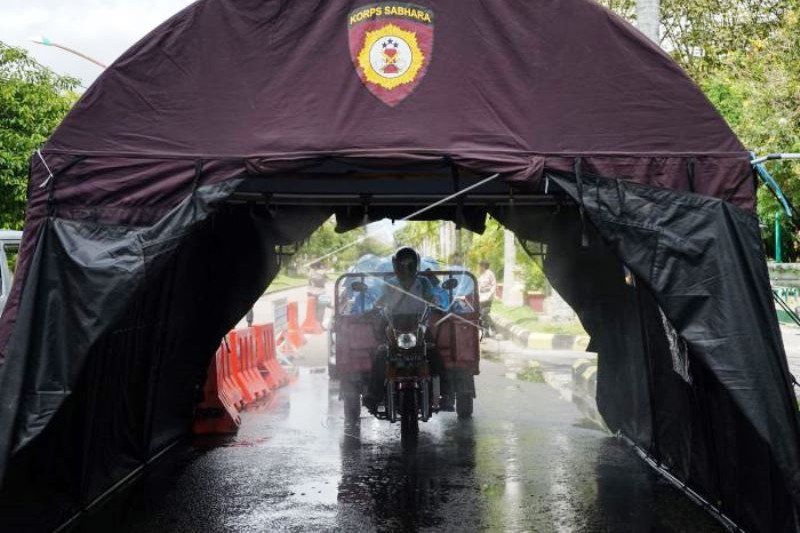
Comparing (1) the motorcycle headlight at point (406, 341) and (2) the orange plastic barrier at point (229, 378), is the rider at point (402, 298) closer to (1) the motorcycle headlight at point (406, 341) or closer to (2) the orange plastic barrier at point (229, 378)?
(1) the motorcycle headlight at point (406, 341)

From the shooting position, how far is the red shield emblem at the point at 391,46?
614cm

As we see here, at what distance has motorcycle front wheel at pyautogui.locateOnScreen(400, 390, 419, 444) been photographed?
10.0m

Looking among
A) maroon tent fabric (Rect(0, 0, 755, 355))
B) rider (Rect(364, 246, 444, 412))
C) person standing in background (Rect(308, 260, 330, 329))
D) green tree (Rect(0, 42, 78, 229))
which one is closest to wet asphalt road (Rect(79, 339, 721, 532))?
rider (Rect(364, 246, 444, 412))

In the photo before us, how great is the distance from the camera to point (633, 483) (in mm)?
8625

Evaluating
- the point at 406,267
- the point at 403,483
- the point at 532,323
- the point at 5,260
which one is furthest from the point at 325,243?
the point at 403,483

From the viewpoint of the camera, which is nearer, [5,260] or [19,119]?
[5,260]

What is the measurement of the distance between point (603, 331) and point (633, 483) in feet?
6.12

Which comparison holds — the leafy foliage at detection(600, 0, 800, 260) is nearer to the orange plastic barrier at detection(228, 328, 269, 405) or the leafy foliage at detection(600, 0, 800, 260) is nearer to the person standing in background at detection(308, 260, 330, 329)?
the orange plastic barrier at detection(228, 328, 269, 405)

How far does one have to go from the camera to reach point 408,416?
33.4 ft

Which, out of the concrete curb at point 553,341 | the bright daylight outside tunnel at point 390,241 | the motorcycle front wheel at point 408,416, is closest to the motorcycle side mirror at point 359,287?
the bright daylight outside tunnel at point 390,241

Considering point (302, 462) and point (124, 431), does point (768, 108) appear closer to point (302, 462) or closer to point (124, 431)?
point (302, 462)

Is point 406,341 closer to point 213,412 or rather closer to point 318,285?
point 213,412

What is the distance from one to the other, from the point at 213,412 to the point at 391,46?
6275 mm

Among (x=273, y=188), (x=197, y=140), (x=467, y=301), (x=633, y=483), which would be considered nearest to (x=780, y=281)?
(x=467, y=301)
